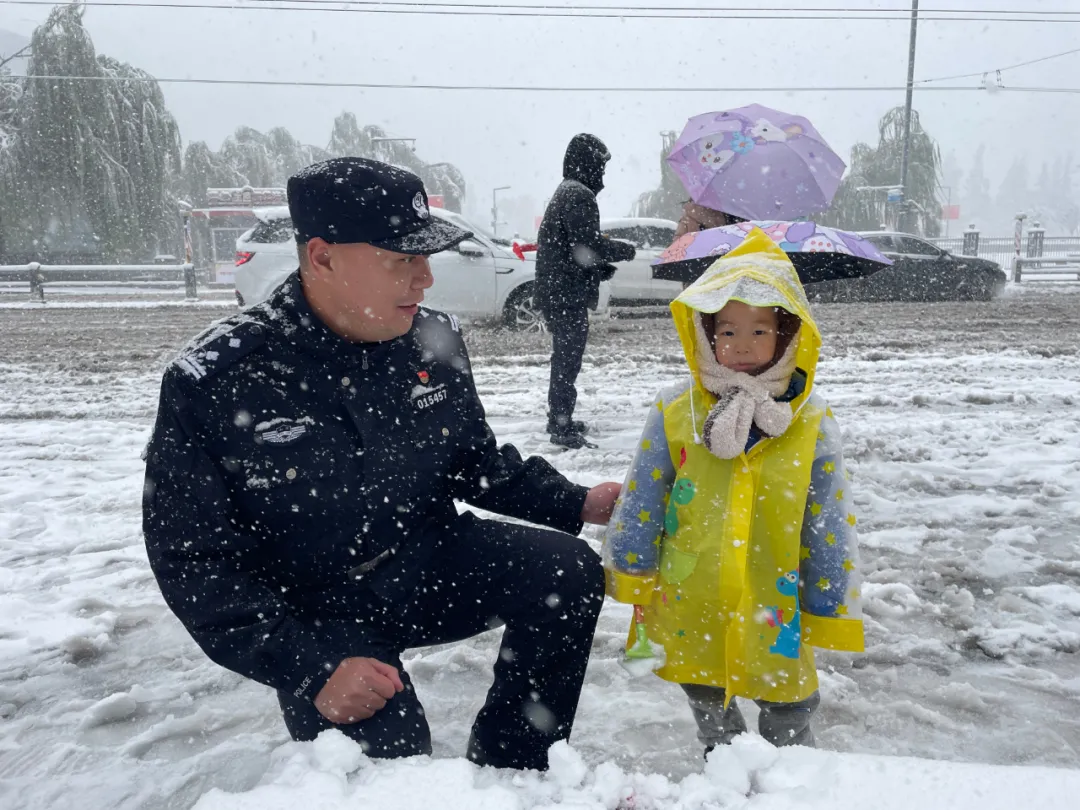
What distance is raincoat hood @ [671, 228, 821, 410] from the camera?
1.85 m

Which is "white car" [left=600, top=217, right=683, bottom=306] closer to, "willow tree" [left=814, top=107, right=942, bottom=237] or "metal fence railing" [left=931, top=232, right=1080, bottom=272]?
"metal fence railing" [left=931, top=232, right=1080, bottom=272]

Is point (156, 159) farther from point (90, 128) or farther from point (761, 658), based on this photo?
point (761, 658)

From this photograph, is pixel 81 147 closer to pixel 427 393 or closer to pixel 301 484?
pixel 427 393

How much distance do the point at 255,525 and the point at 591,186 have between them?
3.86m

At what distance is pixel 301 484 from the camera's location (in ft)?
6.15

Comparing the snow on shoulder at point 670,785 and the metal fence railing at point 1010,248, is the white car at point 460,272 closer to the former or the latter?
the snow on shoulder at point 670,785

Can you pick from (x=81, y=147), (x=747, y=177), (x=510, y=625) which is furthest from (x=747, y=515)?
(x=81, y=147)

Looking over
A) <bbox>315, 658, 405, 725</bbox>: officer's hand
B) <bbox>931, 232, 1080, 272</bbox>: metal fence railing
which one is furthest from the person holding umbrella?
<bbox>931, 232, 1080, 272</bbox>: metal fence railing

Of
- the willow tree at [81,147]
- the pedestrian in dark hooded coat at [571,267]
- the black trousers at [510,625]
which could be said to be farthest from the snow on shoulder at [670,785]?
the willow tree at [81,147]

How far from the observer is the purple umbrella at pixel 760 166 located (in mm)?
3531

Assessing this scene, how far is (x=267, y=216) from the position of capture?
1048cm

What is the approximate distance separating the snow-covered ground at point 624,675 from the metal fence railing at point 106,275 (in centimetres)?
1300

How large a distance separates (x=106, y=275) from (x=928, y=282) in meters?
19.4

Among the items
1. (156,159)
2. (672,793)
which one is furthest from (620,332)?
(156,159)
